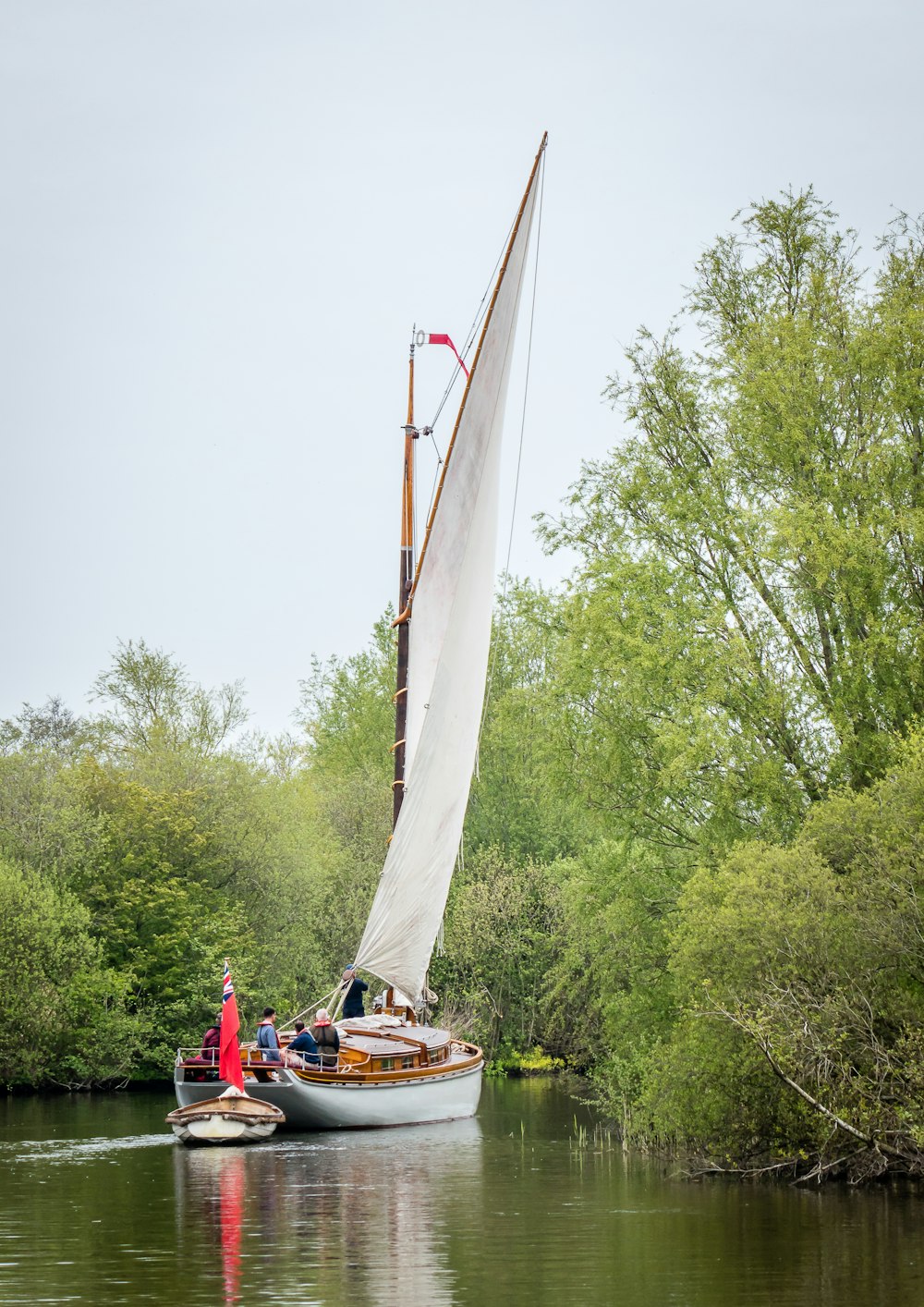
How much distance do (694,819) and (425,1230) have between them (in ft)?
35.2

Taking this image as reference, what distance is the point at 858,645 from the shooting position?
75.8 ft

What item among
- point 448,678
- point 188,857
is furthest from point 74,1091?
point 448,678

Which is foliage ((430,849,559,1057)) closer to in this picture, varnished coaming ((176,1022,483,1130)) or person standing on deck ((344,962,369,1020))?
person standing on deck ((344,962,369,1020))

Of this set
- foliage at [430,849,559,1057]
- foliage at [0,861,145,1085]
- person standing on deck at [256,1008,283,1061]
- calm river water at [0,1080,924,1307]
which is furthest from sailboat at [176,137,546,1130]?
foliage at [430,849,559,1057]

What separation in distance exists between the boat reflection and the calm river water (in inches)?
1.5

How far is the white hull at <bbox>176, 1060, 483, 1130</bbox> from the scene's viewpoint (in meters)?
25.5

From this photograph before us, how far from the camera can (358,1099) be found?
2616 centimetres

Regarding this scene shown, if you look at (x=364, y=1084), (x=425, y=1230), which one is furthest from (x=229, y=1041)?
(x=425, y=1230)

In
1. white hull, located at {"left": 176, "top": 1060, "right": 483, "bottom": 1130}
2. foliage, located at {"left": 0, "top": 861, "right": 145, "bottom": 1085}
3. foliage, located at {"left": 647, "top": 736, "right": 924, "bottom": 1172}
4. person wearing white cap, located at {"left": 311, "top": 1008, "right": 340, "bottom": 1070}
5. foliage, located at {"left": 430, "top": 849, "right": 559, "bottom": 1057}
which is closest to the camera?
foliage, located at {"left": 647, "top": 736, "right": 924, "bottom": 1172}

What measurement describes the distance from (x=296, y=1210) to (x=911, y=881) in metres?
→ 7.47

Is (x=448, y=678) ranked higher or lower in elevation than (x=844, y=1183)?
higher

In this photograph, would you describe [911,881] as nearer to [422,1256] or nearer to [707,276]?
[422,1256]

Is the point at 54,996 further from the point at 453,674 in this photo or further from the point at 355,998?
the point at 453,674

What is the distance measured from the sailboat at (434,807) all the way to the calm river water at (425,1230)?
4.86 ft
